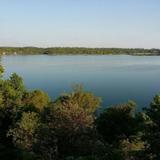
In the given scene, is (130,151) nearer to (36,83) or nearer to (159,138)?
(159,138)

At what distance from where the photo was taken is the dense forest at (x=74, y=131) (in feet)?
78.7

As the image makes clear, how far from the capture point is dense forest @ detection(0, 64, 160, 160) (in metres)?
24.0

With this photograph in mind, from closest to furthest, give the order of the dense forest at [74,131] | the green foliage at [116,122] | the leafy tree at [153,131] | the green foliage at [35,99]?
the dense forest at [74,131], the leafy tree at [153,131], the green foliage at [116,122], the green foliage at [35,99]

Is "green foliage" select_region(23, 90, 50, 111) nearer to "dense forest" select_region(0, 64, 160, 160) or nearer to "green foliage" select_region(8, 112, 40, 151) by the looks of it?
"dense forest" select_region(0, 64, 160, 160)

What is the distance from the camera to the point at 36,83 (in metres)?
102

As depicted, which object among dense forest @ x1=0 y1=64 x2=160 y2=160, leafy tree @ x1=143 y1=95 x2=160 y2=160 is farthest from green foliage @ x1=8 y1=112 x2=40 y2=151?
leafy tree @ x1=143 y1=95 x2=160 y2=160

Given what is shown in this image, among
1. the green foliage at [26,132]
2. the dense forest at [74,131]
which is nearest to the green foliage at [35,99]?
the dense forest at [74,131]

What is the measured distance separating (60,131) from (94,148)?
289cm

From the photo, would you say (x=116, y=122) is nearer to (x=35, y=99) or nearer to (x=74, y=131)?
(x=35, y=99)

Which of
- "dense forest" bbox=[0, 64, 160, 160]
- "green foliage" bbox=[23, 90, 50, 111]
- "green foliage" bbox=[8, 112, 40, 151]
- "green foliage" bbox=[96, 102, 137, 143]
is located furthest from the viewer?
"green foliage" bbox=[23, 90, 50, 111]

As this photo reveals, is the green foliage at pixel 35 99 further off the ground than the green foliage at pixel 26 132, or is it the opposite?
the green foliage at pixel 26 132

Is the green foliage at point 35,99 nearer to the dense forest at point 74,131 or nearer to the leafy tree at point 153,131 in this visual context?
the dense forest at point 74,131

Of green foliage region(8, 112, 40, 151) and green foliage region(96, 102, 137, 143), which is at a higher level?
green foliage region(8, 112, 40, 151)

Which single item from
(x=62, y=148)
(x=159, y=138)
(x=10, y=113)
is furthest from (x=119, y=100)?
(x=62, y=148)
